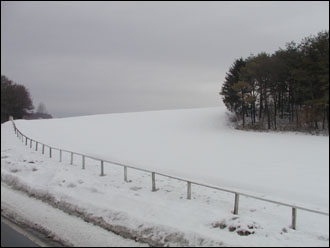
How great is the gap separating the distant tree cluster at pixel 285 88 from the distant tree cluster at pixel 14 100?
146 ft

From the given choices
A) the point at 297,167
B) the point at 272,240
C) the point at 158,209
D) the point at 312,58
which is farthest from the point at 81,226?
the point at 312,58

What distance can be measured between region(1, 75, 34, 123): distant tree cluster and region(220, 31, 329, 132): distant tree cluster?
44.5 meters

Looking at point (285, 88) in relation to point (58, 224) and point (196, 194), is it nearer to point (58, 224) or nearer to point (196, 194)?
point (196, 194)

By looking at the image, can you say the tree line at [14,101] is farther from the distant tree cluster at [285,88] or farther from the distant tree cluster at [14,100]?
the distant tree cluster at [285,88]

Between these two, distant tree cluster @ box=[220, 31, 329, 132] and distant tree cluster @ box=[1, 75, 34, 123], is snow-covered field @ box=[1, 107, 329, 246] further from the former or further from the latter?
distant tree cluster @ box=[1, 75, 34, 123]

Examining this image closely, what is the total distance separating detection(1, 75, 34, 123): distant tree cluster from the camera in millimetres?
Answer: 59438

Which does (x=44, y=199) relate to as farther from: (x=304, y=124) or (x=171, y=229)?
(x=304, y=124)

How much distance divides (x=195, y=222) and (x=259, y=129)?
2910 centimetres

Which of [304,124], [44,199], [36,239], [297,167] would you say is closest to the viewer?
[36,239]

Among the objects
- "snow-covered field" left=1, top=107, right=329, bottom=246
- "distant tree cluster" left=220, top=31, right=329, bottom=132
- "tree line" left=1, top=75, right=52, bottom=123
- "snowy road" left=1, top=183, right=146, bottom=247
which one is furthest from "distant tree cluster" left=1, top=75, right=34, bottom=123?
"snowy road" left=1, top=183, right=146, bottom=247

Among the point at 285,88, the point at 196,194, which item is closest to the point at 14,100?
the point at 285,88

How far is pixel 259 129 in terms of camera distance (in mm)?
33562

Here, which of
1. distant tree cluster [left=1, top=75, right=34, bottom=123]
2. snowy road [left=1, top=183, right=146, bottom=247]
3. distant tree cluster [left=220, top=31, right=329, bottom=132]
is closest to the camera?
snowy road [left=1, top=183, right=146, bottom=247]

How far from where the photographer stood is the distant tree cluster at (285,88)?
27719mm
